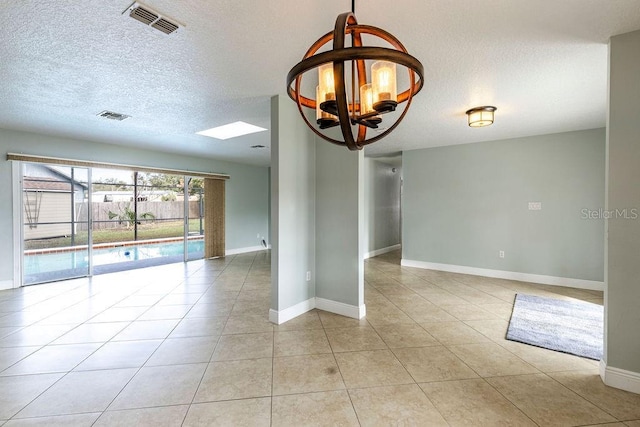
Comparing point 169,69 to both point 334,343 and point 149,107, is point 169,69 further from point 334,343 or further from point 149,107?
point 334,343

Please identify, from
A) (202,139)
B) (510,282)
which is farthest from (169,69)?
(510,282)

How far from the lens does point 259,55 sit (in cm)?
224

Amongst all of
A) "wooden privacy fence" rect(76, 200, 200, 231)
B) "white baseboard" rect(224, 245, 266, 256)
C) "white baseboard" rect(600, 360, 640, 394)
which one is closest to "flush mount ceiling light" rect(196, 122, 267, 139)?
"wooden privacy fence" rect(76, 200, 200, 231)

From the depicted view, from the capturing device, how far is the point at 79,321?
3164 mm

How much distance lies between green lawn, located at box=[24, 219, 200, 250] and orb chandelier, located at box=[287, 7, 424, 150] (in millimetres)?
6020

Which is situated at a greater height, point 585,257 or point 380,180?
point 380,180

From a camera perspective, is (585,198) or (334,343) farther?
(585,198)

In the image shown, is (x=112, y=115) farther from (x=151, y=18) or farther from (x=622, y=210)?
(x=622, y=210)

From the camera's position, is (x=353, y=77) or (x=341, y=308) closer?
(x=353, y=77)

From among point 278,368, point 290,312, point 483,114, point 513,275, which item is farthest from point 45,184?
point 513,275

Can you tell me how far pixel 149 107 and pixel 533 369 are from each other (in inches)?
187

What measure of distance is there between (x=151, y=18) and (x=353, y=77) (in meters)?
1.55

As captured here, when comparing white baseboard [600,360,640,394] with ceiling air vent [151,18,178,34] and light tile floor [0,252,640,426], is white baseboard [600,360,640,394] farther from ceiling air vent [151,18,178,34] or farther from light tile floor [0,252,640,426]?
ceiling air vent [151,18,178,34]

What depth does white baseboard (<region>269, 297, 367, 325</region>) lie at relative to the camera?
10.3 feet
